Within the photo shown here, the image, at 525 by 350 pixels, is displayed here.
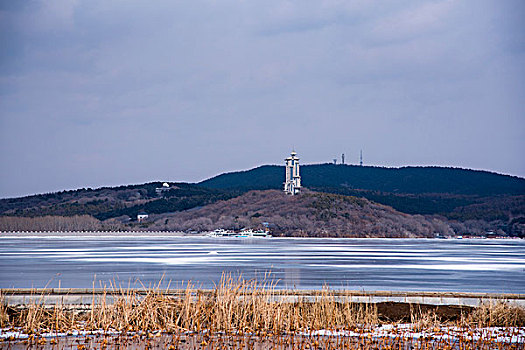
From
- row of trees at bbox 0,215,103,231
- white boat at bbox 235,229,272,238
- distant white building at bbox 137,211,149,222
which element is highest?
distant white building at bbox 137,211,149,222

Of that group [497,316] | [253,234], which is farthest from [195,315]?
[253,234]

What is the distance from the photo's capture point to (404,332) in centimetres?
1278

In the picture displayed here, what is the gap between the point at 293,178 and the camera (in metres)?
163

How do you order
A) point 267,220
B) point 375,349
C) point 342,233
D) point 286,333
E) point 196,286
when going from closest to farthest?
1. point 375,349
2. point 286,333
3. point 196,286
4. point 342,233
5. point 267,220

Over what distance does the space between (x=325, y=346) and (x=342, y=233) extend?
4165 inches

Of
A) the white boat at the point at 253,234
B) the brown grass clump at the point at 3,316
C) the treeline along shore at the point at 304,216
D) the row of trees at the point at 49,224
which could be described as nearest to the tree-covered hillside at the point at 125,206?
the treeline along shore at the point at 304,216

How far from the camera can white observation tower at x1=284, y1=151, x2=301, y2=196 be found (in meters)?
162

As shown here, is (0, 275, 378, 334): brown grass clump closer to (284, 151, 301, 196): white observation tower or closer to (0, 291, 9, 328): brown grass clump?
(0, 291, 9, 328): brown grass clump

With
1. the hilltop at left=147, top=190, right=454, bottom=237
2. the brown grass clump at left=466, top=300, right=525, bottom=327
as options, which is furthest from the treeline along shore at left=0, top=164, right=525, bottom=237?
the brown grass clump at left=466, top=300, right=525, bottom=327

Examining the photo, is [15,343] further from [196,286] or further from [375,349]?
[196,286]

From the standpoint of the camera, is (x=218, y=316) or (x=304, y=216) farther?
(x=304, y=216)

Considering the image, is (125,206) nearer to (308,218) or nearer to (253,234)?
(308,218)

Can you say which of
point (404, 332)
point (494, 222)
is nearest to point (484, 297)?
point (404, 332)

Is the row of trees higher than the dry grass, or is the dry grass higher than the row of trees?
the row of trees
